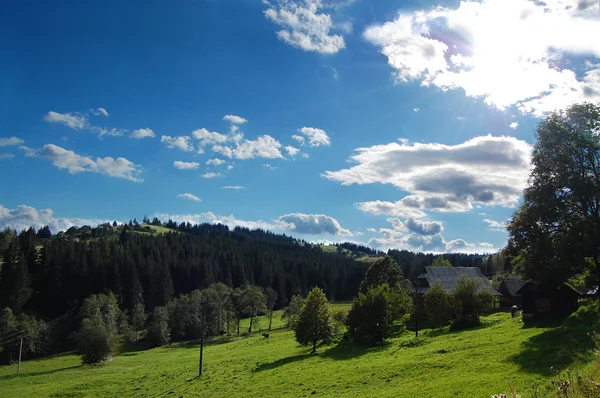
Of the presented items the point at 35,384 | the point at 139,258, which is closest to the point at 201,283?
the point at 139,258

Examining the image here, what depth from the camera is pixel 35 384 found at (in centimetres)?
5347

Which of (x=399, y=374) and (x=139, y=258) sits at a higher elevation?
(x=139, y=258)

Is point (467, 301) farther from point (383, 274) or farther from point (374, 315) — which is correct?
point (383, 274)

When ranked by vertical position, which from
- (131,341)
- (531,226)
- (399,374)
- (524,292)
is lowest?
(131,341)

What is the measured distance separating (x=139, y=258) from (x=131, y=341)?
41514 mm

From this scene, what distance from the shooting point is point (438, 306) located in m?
57.2

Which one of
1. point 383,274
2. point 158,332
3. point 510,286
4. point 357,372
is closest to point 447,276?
point 510,286

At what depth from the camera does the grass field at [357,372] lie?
78.2 ft

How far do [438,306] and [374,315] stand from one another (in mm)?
10917

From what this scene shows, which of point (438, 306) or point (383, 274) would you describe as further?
point (383, 274)

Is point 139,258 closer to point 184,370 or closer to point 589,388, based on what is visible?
point 184,370

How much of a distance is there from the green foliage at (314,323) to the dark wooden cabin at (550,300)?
78.5ft

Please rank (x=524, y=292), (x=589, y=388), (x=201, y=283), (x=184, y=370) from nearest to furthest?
(x=589, y=388), (x=524, y=292), (x=184, y=370), (x=201, y=283)

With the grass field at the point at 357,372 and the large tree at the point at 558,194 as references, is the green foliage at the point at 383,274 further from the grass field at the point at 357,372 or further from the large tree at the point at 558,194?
the large tree at the point at 558,194
